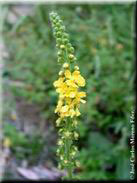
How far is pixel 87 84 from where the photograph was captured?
3.44 m

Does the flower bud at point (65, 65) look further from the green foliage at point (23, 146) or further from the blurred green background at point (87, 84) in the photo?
the green foliage at point (23, 146)

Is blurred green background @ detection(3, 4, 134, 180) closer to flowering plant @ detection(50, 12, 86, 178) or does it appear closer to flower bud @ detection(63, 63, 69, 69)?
flowering plant @ detection(50, 12, 86, 178)

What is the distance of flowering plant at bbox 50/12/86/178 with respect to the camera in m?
1.32

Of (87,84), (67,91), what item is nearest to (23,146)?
(87,84)

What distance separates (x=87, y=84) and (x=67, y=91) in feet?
6.85

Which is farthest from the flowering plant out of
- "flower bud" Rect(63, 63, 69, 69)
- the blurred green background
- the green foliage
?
the green foliage

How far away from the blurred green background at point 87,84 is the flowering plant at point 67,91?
5.71ft

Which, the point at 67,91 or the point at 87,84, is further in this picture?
the point at 87,84

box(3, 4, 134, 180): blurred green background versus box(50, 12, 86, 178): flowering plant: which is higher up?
box(3, 4, 134, 180): blurred green background

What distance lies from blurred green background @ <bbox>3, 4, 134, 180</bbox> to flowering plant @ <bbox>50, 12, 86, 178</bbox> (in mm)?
1741

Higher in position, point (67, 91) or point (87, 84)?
point (87, 84)

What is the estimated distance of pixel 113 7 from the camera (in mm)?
3844

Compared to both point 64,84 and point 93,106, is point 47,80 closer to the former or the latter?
point 93,106

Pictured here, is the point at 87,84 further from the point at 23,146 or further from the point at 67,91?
the point at 67,91
